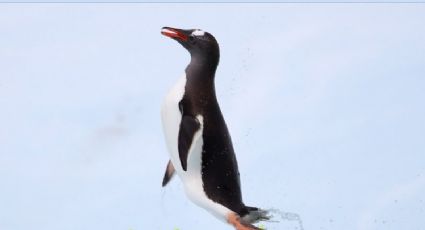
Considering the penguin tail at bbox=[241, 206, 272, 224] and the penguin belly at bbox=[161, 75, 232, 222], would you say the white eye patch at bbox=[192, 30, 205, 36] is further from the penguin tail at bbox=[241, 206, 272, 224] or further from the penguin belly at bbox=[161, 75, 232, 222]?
the penguin tail at bbox=[241, 206, 272, 224]

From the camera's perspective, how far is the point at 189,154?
7.62 m

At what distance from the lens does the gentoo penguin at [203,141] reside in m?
7.60

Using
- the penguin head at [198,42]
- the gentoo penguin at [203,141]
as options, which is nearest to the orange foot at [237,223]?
the gentoo penguin at [203,141]

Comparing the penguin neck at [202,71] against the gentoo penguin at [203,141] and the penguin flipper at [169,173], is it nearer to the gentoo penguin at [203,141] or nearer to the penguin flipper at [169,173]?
the gentoo penguin at [203,141]

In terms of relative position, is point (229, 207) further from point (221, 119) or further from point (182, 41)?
point (182, 41)

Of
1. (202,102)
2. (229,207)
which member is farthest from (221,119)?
(229,207)

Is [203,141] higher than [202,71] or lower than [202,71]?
lower

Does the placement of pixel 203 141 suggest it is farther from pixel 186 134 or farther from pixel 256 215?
pixel 256 215

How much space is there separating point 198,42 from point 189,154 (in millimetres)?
1089

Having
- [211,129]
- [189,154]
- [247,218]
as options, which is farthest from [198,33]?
[247,218]

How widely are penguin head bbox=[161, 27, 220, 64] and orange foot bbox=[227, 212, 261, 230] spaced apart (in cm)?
150

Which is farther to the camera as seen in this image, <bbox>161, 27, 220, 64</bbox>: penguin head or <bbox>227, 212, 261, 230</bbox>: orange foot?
<bbox>161, 27, 220, 64</bbox>: penguin head

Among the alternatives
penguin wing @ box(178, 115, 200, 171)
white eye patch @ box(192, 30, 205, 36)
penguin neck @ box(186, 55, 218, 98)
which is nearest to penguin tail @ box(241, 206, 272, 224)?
penguin wing @ box(178, 115, 200, 171)

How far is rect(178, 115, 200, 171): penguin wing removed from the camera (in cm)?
755
